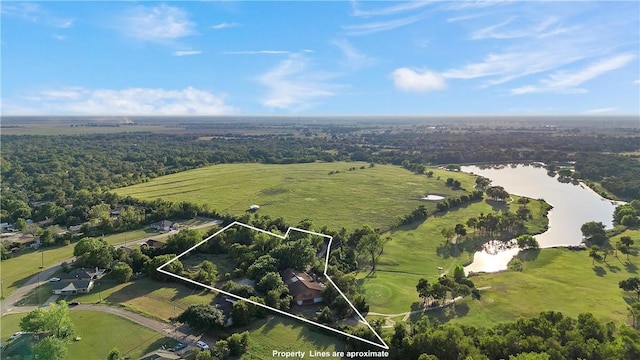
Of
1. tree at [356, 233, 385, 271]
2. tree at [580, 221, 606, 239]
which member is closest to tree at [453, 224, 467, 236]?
tree at [356, 233, 385, 271]

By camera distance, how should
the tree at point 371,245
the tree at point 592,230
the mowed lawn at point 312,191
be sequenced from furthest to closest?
the mowed lawn at point 312,191
the tree at point 592,230
the tree at point 371,245

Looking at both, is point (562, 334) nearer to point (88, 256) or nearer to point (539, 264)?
point (539, 264)

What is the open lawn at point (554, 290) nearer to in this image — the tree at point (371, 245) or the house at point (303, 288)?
the house at point (303, 288)

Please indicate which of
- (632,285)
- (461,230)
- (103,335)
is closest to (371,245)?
(461,230)

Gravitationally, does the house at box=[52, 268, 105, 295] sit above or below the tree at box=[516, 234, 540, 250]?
below

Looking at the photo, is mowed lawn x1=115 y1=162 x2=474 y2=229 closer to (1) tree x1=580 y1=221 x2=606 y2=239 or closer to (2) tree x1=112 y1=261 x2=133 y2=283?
(1) tree x1=580 y1=221 x2=606 y2=239

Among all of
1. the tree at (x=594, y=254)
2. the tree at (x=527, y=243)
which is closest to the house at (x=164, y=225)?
the tree at (x=527, y=243)
